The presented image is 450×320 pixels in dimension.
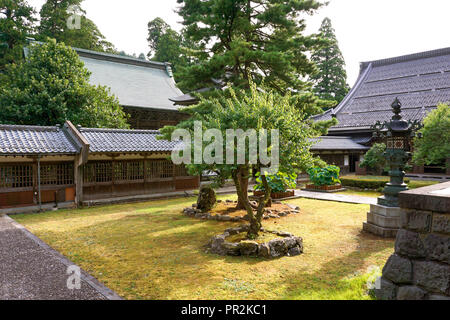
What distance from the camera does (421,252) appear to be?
4.14 metres

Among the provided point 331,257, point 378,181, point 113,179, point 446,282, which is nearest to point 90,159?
point 113,179

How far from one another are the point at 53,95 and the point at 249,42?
12.5 metres

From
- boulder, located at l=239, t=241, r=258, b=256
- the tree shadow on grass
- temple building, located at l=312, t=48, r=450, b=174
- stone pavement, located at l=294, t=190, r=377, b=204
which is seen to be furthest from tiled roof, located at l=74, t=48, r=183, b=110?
the tree shadow on grass

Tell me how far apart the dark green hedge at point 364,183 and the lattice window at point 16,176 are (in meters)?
18.5

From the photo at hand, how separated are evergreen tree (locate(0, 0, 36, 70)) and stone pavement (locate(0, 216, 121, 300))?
85.6ft

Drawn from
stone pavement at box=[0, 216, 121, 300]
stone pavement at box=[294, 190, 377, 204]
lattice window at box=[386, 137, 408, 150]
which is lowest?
stone pavement at box=[0, 216, 121, 300]

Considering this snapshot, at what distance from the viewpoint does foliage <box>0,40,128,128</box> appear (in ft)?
54.5

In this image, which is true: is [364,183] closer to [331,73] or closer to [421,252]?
[421,252]

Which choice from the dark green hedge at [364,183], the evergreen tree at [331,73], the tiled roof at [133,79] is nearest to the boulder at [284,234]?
the dark green hedge at [364,183]

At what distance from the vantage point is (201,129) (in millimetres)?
7949

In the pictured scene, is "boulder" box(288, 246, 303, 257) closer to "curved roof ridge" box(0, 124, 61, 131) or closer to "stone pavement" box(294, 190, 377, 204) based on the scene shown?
"stone pavement" box(294, 190, 377, 204)

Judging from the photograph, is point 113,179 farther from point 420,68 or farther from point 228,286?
point 420,68
